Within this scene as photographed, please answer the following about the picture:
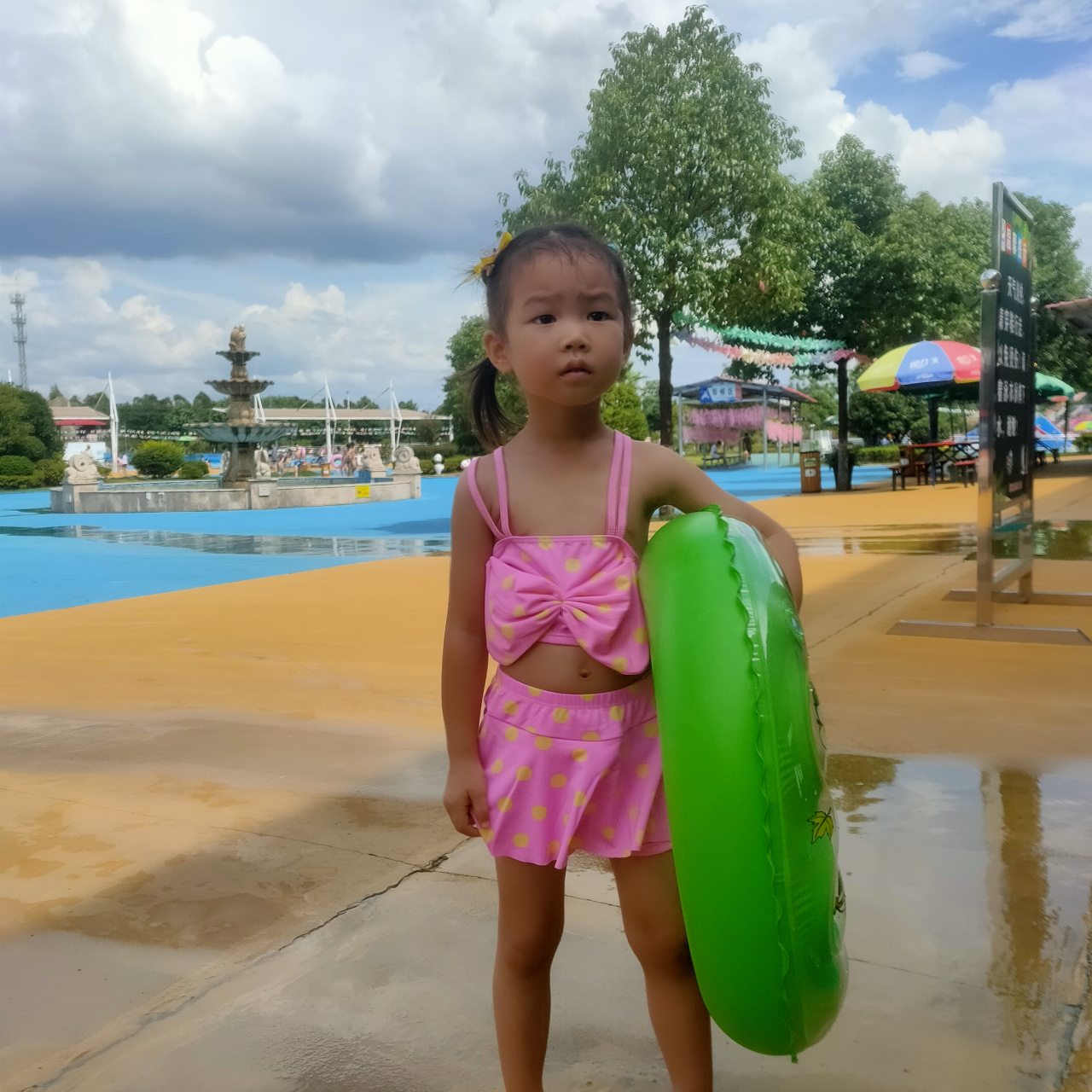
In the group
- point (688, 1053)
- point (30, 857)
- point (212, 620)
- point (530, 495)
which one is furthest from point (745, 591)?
point (212, 620)

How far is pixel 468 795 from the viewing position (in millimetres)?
1751

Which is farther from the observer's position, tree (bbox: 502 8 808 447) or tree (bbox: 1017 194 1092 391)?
tree (bbox: 1017 194 1092 391)

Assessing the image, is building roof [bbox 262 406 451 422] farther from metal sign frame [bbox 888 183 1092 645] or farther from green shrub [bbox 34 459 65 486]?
metal sign frame [bbox 888 183 1092 645]

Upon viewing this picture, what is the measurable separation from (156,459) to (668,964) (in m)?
42.0

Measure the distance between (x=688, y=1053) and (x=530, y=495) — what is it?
95cm

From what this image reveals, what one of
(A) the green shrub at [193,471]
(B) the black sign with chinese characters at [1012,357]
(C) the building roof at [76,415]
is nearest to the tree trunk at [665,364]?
(B) the black sign with chinese characters at [1012,357]

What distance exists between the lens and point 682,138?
50.6 feet

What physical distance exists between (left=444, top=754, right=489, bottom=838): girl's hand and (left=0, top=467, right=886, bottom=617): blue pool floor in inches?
227

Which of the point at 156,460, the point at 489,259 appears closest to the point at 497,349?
the point at 489,259

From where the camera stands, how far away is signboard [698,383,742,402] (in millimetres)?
35500

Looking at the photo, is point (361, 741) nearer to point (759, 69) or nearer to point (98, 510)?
point (759, 69)

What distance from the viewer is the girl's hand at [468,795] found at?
1.74 meters

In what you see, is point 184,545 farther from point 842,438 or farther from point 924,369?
point 842,438

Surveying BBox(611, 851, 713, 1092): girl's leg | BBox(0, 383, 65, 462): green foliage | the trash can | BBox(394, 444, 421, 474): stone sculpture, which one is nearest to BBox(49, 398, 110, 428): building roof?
BBox(0, 383, 65, 462): green foliage
